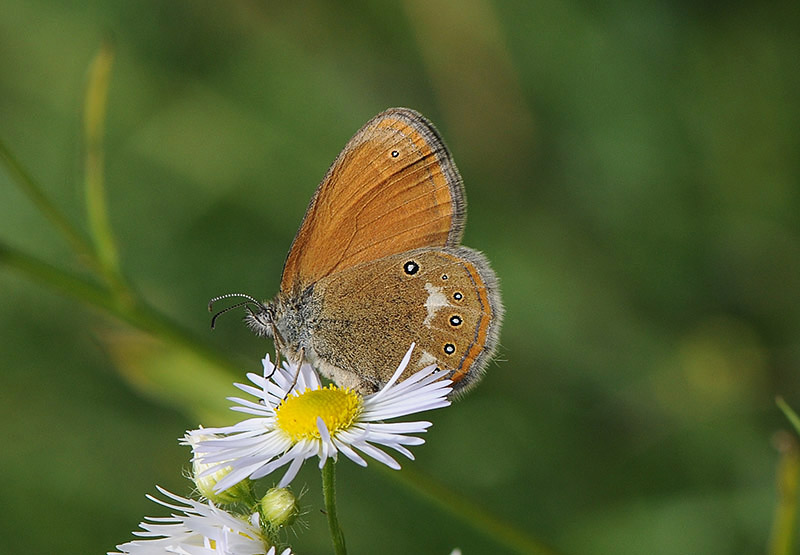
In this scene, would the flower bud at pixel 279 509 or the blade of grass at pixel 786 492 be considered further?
the blade of grass at pixel 786 492

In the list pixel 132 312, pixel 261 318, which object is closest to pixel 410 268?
pixel 261 318

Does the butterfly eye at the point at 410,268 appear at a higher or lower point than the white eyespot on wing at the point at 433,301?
higher

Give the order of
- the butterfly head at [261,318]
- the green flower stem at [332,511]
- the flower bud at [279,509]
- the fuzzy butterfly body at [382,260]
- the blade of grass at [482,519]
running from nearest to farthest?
the green flower stem at [332,511]
the flower bud at [279,509]
the blade of grass at [482,519]
the fuzzy butterfly body at [382,260]
the butterfly head at [261,318]

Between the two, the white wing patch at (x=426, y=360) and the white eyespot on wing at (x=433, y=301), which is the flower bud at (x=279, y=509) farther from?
the white eyespot on wing at (x=433, y=301)

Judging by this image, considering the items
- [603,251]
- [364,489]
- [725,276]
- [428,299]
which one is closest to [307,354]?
[428,299]

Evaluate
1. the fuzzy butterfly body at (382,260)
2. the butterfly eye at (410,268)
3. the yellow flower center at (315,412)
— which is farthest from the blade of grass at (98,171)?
the butterfly eye at (410,268)
